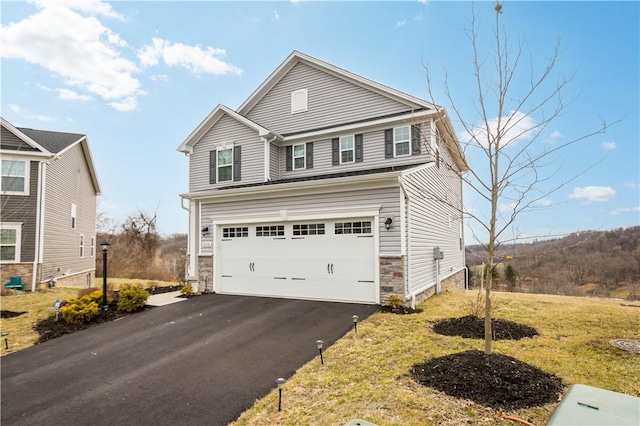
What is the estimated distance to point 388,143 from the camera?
1230 centimetres

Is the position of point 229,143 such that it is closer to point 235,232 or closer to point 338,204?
point 235,232

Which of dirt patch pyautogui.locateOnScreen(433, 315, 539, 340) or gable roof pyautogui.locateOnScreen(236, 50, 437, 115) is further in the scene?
gable roof pyautogui.locateOnScreen(236, 50, 437, 115)

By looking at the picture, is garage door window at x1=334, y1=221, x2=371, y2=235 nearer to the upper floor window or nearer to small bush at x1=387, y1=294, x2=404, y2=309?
small bush at x1=387, y1=294, x2=404, y2=309

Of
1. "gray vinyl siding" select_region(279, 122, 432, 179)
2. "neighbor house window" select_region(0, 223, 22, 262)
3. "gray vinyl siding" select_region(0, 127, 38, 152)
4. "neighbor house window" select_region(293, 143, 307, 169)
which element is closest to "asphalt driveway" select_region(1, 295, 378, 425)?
"gray vinyl siding" select_region(279, 122, 432, 179)

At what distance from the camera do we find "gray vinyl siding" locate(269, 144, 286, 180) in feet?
44.2

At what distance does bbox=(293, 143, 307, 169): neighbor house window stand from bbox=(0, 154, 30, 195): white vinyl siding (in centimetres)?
1297

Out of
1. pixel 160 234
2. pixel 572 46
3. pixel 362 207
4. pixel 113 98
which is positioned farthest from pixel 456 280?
pixel 160 234

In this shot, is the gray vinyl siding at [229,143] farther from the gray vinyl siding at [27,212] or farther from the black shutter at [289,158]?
the gray vinyl siding at [27,212]

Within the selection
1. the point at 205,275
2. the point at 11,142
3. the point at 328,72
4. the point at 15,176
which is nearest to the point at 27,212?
the point at 15,176

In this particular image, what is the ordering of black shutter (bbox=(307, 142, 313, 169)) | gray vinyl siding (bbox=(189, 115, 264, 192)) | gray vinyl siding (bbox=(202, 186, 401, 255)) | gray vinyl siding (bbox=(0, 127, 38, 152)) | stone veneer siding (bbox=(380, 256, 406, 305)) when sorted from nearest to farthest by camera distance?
stone veneer siding (bbox=(380, 256, 406, 305)) → gray vinyl siding (bbox=(202, 186, 401, 255)) → gray vinyl siding (bbox=(189, 115, 264, 192)) → black shutter (bbox=(307, 142, 313, 169)) → gray vinyl siding (bbox=(0, 127, 38, 152))

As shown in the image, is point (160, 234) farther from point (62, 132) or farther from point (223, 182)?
point (223, 182)

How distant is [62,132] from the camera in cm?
2016

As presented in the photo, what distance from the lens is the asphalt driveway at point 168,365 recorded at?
4332mm

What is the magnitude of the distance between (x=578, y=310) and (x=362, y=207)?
6227mm
